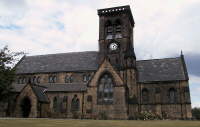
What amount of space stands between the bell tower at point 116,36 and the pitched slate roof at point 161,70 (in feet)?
15.2

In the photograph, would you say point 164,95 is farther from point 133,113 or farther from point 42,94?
point 42,94

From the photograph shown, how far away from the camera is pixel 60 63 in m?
60.5

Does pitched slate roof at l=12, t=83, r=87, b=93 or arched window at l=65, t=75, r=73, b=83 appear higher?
arched window at l=65, t=75, r=73, b=83

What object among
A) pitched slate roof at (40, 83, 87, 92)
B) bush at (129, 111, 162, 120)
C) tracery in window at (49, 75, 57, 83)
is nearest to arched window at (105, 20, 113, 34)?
pitched slate roof at (40, 83, 87, 92)

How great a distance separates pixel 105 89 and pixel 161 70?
14778 mm

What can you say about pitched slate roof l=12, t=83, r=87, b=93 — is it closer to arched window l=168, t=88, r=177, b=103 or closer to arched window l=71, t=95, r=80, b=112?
arched window l=71, t=95, r=80, b=112

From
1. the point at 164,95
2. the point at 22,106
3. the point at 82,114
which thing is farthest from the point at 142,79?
the point at 22,106

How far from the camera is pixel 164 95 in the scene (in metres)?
50.0

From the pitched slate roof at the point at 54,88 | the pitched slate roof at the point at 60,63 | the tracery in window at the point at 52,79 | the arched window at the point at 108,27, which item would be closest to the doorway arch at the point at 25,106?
the pitched slate roof at the point at 54,88

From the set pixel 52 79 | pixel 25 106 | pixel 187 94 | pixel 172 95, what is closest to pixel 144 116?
pixel 172 95

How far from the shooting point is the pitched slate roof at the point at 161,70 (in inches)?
2010

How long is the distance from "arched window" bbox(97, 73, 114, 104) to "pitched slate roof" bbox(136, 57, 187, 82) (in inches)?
330

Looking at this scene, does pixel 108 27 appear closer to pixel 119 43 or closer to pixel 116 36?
pixel 116 36

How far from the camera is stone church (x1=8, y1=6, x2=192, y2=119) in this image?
47375 millimetres
